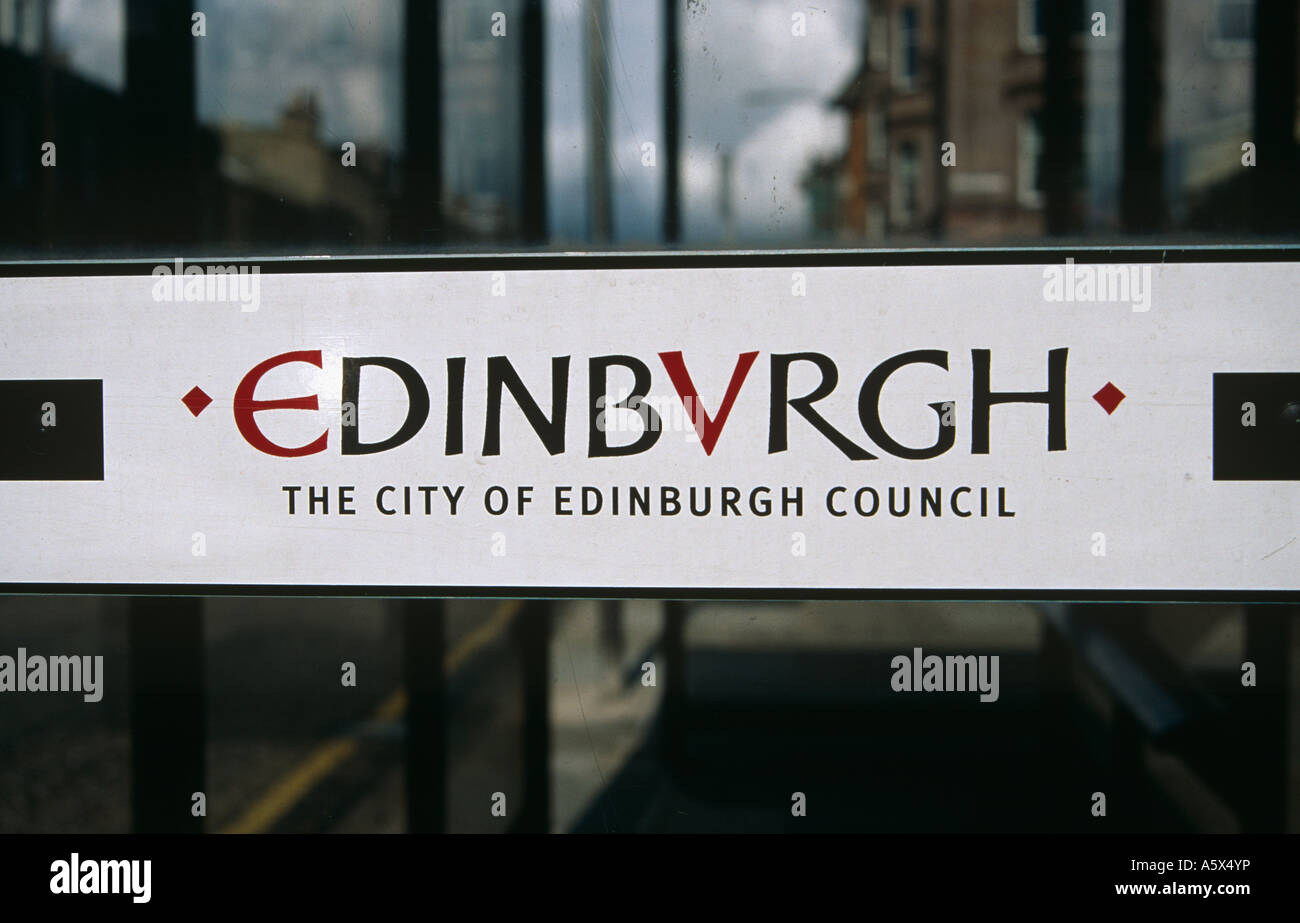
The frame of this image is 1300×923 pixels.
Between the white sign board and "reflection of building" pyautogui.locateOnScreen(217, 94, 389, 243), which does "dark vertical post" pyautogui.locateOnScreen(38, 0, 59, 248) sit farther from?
"reflection of building" pyautogui.locateOnScreen(217, 94, 389, 243)

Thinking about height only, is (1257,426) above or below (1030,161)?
below

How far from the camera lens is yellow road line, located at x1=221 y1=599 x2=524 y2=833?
204 cm

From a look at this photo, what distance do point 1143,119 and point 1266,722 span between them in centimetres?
134

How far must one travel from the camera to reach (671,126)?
2020 mm

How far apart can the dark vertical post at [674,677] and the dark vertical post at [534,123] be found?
2.88ft

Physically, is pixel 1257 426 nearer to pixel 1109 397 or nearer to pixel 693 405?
pixel 1109 397

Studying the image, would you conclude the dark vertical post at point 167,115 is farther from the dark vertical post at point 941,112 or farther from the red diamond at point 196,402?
the dark vertical post at point 941,112

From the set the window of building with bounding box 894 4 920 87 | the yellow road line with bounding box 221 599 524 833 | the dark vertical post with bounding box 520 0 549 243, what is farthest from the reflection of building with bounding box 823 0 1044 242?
the yellow road line with bounding box 221 599 524 833

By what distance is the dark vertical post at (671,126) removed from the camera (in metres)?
2.01

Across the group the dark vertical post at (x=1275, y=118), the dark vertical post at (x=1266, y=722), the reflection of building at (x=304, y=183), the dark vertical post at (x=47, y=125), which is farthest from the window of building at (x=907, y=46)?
the dark vertical post at (x=47, y=125)

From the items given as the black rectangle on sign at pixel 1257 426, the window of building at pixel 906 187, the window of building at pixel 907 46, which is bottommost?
the black rectangle on sign at pixel 1257 426

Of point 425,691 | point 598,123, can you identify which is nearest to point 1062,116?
point 598,123
